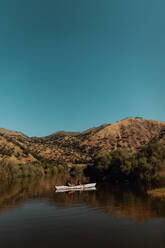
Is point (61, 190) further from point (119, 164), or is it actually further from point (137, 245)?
point (137, 245)

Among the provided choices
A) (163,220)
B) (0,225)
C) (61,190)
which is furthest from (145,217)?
(61,190)

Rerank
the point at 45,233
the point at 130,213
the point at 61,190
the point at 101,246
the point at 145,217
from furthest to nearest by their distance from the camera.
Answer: the point at 61,190 → the point at 130,213 → the point at 145,217 → the point at 45,233 → the point at 101,246

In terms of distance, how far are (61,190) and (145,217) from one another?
48844mm

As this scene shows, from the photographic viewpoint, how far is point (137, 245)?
80.6 feet

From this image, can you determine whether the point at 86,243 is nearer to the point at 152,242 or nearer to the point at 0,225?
the point at 152,242

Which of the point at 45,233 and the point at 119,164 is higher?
the point at 119,164

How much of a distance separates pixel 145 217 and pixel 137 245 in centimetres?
1180

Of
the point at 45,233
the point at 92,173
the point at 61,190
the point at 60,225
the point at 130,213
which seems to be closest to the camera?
the point at 45,233

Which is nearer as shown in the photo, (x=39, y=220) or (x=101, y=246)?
(x=101, y=246)

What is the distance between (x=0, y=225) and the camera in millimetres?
33531

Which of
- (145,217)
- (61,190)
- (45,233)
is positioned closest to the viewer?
(45,233)

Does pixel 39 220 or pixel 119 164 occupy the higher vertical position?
pixel 119 164

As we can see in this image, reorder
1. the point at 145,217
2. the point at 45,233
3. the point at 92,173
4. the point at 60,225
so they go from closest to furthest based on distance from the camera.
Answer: the point at 45,233 < the point at 60,225 < the point at 145,217 < the point at 92,173

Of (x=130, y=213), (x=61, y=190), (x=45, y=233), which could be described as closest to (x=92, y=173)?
(x=61, y=190)
